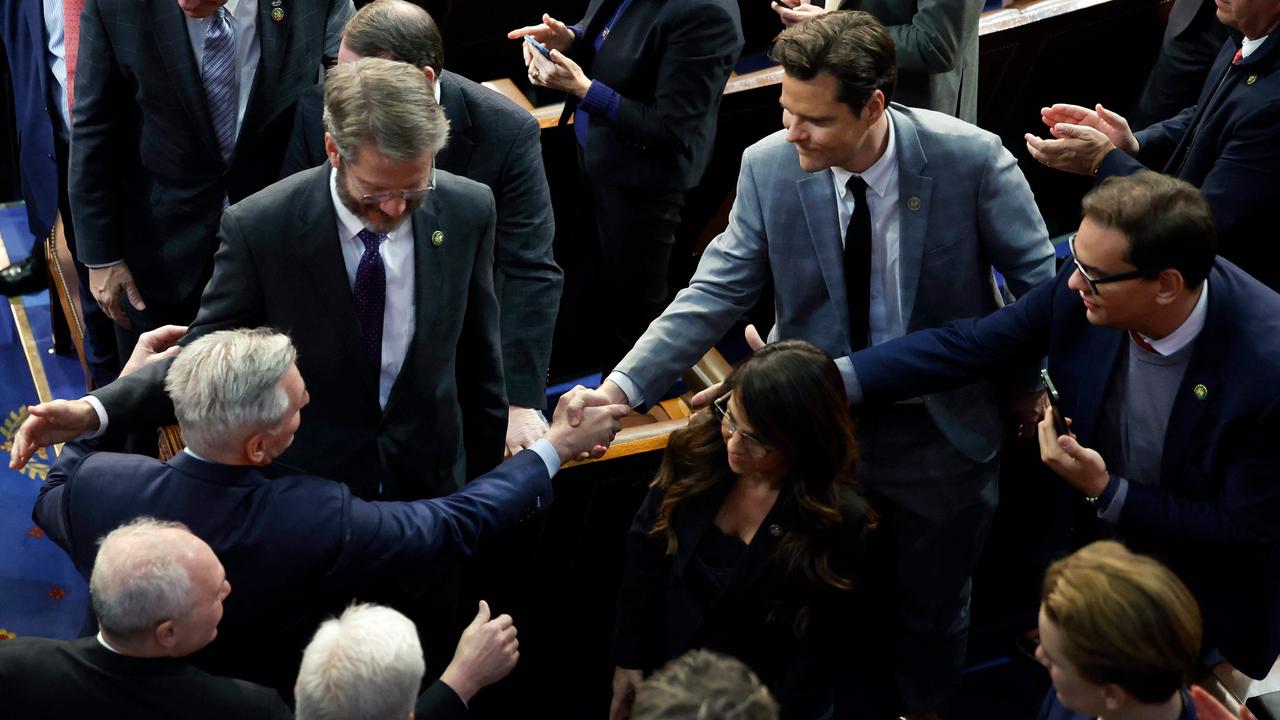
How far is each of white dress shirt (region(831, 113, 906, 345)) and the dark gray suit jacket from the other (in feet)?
3.22

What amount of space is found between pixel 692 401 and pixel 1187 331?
98 centimetres

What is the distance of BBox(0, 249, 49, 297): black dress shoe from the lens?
477 centimetres

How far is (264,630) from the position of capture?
2.46 meters

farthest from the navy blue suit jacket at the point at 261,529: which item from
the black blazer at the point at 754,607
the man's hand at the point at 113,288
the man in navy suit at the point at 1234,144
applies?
the man in navy suit at the point at 1234,144

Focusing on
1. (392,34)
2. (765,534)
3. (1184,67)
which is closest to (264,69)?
(392,34)

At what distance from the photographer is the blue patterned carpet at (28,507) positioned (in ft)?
11.8

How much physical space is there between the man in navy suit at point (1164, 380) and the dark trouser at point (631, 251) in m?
1.37

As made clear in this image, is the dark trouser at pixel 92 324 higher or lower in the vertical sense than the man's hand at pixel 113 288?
lower

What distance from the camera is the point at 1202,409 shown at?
252 cm

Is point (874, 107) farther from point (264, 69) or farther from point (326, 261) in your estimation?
point (264, 69)

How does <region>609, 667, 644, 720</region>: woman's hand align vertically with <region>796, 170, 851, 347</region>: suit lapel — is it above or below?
below

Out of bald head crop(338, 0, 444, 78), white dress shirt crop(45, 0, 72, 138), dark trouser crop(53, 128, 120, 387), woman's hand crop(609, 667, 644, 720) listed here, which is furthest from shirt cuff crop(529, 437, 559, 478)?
white dress shirt crop(45, 0, 72, 138)

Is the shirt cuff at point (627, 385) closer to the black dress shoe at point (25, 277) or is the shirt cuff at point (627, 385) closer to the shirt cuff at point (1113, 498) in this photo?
the shirt cuff at point (1113, 498)

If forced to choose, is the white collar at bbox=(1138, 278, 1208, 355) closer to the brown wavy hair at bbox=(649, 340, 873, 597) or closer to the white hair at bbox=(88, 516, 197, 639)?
the brown wavy hair at bbox=(649, 340, 873, 597)
